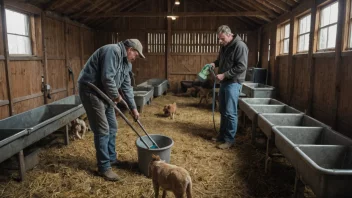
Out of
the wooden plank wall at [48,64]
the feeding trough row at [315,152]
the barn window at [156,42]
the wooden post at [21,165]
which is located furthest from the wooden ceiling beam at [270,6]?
the wooden post at [21,165]

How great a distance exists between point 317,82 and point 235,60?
2323mm

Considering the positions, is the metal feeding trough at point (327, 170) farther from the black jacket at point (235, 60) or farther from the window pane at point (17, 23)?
the window pane at point (17, 23)

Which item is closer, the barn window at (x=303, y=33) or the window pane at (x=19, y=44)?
the window pane at (x=19, y=44)

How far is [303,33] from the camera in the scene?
6.29 meters

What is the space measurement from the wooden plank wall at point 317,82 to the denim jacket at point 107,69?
357cm

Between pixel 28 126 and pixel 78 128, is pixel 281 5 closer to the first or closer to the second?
pixel 78 128

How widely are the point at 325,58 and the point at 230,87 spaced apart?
7.35 ft

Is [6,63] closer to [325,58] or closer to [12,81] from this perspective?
[12,81]

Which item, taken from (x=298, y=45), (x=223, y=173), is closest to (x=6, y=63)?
(x=223, y=173)

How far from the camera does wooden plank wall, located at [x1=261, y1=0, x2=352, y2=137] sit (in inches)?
166

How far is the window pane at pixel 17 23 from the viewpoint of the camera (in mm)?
5744

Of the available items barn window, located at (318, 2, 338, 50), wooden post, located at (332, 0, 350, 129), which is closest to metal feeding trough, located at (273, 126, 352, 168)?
wooden post, located at (332, 0, 350, 129)

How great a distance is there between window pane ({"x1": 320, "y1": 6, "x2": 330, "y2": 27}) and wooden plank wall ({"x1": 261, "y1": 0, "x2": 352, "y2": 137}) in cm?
17

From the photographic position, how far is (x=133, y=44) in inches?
120
